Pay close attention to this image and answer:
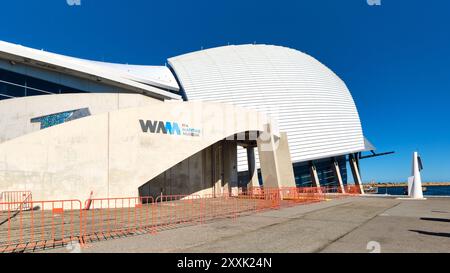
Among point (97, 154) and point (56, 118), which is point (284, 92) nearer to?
point (56, 118)

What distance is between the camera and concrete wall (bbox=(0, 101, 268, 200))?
13883mm

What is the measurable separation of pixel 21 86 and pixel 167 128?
15.4m

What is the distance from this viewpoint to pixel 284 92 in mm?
48469

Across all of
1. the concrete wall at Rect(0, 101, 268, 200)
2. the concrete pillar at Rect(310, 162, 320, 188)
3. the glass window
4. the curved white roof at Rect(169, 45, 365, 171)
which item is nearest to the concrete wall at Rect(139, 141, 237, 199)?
the concrete wall at Rect(0, 101, 268, 200)

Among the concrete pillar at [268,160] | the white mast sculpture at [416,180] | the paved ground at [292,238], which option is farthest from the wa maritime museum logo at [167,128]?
the white mast sculpture at [416,180]

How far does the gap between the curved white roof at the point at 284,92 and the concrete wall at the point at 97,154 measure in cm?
2148

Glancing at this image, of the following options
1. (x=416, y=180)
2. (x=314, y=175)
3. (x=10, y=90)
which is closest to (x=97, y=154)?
(x=10, y=90)

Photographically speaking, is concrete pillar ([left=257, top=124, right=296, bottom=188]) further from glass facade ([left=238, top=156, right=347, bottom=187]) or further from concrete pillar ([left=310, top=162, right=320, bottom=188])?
concrete pillar ([left=310, top=162, right=320, bottom=188])

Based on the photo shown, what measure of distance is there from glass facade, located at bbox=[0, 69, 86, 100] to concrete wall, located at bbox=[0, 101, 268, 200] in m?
13.8

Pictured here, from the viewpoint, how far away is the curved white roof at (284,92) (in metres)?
45.2
